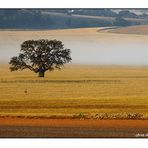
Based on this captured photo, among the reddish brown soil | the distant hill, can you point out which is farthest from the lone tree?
the reddish brown soil

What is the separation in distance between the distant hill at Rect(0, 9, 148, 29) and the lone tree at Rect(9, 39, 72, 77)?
286mm

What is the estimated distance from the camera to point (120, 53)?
287 ft

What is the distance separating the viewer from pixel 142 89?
287 feet

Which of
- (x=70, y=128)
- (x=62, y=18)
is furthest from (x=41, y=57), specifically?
(x=70, y=128)

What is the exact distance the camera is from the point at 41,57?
287 ft

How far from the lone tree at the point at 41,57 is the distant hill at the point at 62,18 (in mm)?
286

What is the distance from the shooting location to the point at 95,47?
8744cm

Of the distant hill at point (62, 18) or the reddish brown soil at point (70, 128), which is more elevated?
the distant hill at point (62, 18)

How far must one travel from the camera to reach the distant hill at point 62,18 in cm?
8731

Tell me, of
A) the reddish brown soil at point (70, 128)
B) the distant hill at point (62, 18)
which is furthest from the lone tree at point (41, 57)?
the reddish brown soil at point (70, 128)

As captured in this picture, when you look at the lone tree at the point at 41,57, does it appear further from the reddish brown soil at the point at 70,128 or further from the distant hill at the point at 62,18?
the reddish brown soil at the point at 70,128

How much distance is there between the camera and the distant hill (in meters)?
87.3
